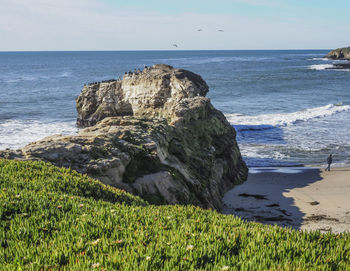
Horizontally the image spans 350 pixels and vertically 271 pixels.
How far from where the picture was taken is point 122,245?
5746 mm

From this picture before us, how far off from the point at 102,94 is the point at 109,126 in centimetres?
3023

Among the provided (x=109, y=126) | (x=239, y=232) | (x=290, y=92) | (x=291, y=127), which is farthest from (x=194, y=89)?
(x=290, y=92)

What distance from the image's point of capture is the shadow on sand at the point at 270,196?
689 inches

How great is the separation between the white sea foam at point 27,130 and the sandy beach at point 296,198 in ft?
80.3

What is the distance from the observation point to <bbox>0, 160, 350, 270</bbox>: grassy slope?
501 cm

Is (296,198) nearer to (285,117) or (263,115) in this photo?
(285,117)

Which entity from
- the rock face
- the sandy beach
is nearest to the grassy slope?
the sandy beach

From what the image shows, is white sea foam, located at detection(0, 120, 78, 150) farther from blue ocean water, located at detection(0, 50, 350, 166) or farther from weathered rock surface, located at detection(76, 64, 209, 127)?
weathered rock surface, located at detection(76, 64, 209, 127)

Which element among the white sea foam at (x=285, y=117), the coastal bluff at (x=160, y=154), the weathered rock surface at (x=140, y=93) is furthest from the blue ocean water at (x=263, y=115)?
the coastal bluff at (x=160, y=154)

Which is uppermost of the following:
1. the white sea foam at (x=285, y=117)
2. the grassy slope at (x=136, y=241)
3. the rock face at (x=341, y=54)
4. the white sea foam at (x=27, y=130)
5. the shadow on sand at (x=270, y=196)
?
the rock face at (x=341, y=54)

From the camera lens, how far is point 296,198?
20.3 meters

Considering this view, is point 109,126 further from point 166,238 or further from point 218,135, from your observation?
point 166,238

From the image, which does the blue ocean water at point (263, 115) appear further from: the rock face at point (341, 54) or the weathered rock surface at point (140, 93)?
the rock face at point (341, 54)

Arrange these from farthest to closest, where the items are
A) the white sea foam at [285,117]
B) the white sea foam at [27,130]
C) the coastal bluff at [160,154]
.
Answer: the white sea foam at [285,117] < the white sea foam at [27,130] < the coastal bluff at [160,154]
